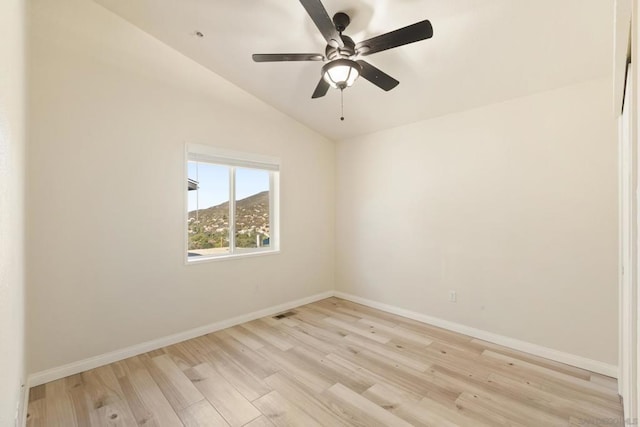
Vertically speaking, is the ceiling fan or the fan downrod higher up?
the fan downrod

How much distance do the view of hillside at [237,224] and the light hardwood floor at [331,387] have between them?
1114mm

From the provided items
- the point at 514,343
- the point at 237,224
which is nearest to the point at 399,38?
the point at 237,224

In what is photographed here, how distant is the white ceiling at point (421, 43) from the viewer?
6.55ft

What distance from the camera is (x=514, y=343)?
2.79 metres

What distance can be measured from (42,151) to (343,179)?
338 cm

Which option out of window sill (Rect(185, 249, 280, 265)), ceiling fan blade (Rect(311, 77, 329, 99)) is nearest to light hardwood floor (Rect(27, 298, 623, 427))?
window sill (Rect(185, 249, 280, 265))

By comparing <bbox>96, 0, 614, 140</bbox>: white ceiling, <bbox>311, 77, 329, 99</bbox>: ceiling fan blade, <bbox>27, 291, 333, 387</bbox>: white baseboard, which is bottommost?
<bbox>27, 291, 333, 387</bbox>: white baseboard

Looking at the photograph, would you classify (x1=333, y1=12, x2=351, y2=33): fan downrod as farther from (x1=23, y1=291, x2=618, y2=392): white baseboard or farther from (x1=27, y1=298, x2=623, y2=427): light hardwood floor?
(x1=23, y1=291, x2=618, y2=392): white baseboard

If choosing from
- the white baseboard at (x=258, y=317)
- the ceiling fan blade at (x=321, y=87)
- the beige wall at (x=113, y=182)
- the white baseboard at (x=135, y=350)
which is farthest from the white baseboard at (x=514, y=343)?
the ceiling fan blade at (x=321, y=87)

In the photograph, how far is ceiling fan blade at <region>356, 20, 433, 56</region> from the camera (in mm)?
1622

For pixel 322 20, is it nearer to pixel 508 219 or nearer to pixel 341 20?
pixel 341 20

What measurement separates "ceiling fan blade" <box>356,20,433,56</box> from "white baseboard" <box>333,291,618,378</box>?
288cm

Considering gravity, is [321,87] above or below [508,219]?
above

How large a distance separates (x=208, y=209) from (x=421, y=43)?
9.07 ft
